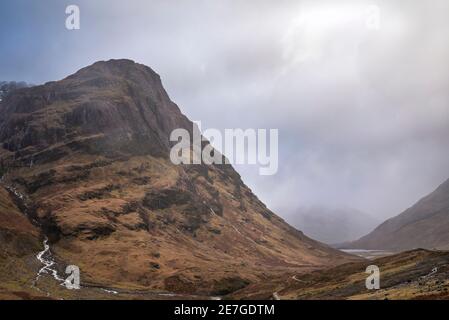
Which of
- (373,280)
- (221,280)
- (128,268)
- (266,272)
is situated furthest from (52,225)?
(373,280)

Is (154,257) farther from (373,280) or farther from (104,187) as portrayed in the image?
(373,280)

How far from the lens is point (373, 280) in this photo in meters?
101

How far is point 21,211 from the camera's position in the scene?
175875mm

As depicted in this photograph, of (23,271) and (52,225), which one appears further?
(52,225)
